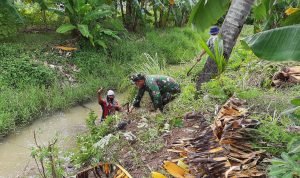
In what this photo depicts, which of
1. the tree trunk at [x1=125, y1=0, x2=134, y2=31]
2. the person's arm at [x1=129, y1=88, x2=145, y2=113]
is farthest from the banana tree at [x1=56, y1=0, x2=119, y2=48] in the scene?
the person's arm at [x1=129, y1=88, x2=145, y2=113]

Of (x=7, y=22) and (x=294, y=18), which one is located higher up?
(x=7, y=22)

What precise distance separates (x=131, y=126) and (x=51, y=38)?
17.4 ft

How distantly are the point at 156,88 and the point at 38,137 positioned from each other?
2.56m

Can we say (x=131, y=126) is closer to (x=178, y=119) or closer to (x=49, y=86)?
(x=178, y=119)

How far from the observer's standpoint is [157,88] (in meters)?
5.08

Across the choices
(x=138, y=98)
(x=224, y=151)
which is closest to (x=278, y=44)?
(x=224, y=151)

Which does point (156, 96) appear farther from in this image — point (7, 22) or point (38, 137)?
point (7, 22)

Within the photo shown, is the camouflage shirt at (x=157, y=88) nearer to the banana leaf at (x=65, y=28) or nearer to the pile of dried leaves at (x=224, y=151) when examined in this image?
the pile of dried leaves at (x=224, y=151)

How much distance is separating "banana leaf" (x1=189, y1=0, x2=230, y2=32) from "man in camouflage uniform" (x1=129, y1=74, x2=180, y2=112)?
4.35ft

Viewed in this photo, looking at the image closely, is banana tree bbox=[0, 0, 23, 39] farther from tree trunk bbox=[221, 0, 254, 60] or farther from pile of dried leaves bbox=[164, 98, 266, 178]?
pile of dried leaves bbox=[164, 98, 266, 178]

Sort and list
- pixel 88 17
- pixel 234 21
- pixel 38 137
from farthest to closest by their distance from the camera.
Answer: pixel 88 17
pixel 38 137
pixel 234 21

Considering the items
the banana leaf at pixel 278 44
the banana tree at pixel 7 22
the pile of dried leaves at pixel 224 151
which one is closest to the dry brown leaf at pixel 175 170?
the pile of dried leaves at pixel 224 151

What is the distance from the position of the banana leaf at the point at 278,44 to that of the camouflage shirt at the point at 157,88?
2747 mm

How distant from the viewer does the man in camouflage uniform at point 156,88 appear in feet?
16.6
